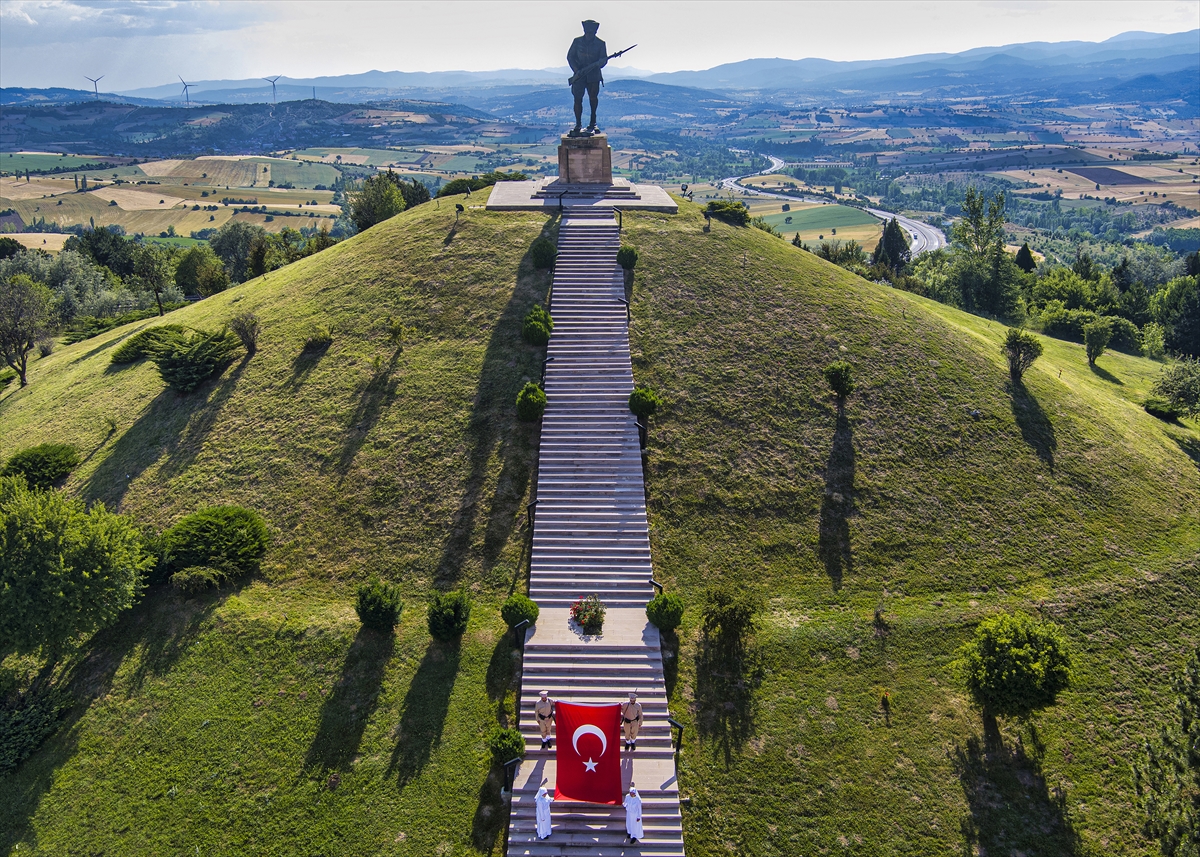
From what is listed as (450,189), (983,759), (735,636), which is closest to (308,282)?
(450,189)

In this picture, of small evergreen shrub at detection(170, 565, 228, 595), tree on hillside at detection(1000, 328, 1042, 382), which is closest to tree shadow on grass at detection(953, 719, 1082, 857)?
tree on hillside at detection(1000, 328, 1042, 382)

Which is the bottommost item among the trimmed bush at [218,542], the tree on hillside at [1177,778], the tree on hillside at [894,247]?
the tree on hillside at [1177,778]

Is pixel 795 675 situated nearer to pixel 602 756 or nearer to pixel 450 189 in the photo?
pixel 602 756

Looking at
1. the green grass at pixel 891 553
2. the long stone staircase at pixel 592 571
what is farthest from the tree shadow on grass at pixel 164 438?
the green grass at pixel 891 553

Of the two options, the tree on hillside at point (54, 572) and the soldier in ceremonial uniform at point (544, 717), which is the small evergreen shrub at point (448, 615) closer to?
the soldier in ceremonial uniform at point (544, 717)

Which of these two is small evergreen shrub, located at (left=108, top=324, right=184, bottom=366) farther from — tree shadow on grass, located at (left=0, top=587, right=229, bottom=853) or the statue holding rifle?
the statue holding rifle
